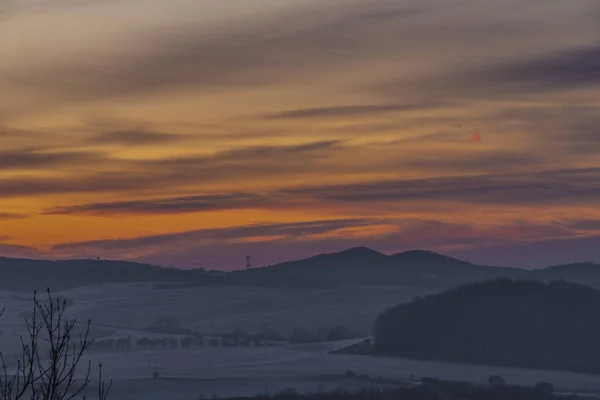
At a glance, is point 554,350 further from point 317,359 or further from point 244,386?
point 244,386

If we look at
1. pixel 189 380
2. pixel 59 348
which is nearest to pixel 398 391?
pixel 189 380

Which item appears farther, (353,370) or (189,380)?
(353,370)

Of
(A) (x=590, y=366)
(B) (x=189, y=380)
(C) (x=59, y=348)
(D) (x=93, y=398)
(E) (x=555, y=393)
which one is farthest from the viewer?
(A) (x=590, y=366)

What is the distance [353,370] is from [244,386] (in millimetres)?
29824

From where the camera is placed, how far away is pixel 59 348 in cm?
2044

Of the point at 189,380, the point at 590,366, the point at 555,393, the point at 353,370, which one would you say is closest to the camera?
the point at 555,393

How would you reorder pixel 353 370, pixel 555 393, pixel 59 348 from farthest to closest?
pixel 353 370 < pixel 555 393 < pixel 59 348

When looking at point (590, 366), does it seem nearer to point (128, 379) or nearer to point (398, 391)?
point (398, 391)

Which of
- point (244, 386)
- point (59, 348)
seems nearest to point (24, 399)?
point (244, 386)

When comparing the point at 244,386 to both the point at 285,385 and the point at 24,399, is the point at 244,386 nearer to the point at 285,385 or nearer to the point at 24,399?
the point at 285,385

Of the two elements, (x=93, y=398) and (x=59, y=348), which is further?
(x=93, y=398)

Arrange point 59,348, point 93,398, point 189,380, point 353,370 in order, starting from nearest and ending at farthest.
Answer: point 59,348 → point 93,398 → point 189,380 → point 353,370

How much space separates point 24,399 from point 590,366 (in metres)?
91.7

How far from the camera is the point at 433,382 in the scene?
6176 inches
